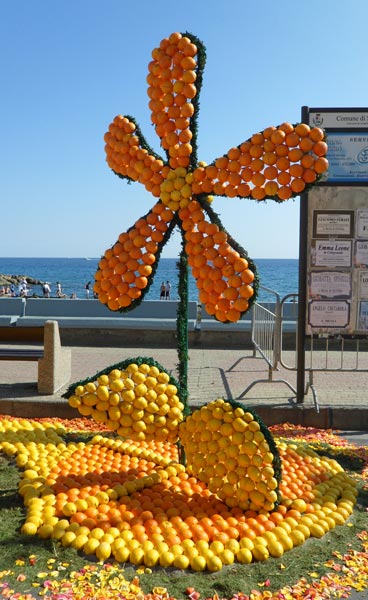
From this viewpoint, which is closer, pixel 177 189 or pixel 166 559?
pixel 166 559

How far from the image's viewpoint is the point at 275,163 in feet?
13.2

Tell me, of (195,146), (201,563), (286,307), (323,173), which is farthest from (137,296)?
(286,307)

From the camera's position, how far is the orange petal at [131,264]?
440 cm

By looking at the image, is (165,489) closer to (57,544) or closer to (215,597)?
(57,544)

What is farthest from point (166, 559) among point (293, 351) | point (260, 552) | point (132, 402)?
point (293, 351)

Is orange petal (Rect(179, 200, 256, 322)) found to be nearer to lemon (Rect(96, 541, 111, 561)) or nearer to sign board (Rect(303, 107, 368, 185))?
lemon (Rect(96, 541, 111, 561))

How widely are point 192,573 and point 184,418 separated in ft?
4.04

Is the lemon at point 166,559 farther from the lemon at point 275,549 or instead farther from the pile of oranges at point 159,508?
the lemon at point 275,549

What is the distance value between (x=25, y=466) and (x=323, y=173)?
11.5 feet

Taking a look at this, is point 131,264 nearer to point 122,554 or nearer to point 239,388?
point 122,554

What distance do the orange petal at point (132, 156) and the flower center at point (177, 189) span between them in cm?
12

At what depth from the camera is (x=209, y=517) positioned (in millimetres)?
4109

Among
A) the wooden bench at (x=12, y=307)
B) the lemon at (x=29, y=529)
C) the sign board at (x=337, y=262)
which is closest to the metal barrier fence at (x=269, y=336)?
the sign board at (x=337, y=262)

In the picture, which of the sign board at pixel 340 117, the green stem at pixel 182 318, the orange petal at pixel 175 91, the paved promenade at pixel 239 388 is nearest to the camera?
the orange petal at pixel 175 91
